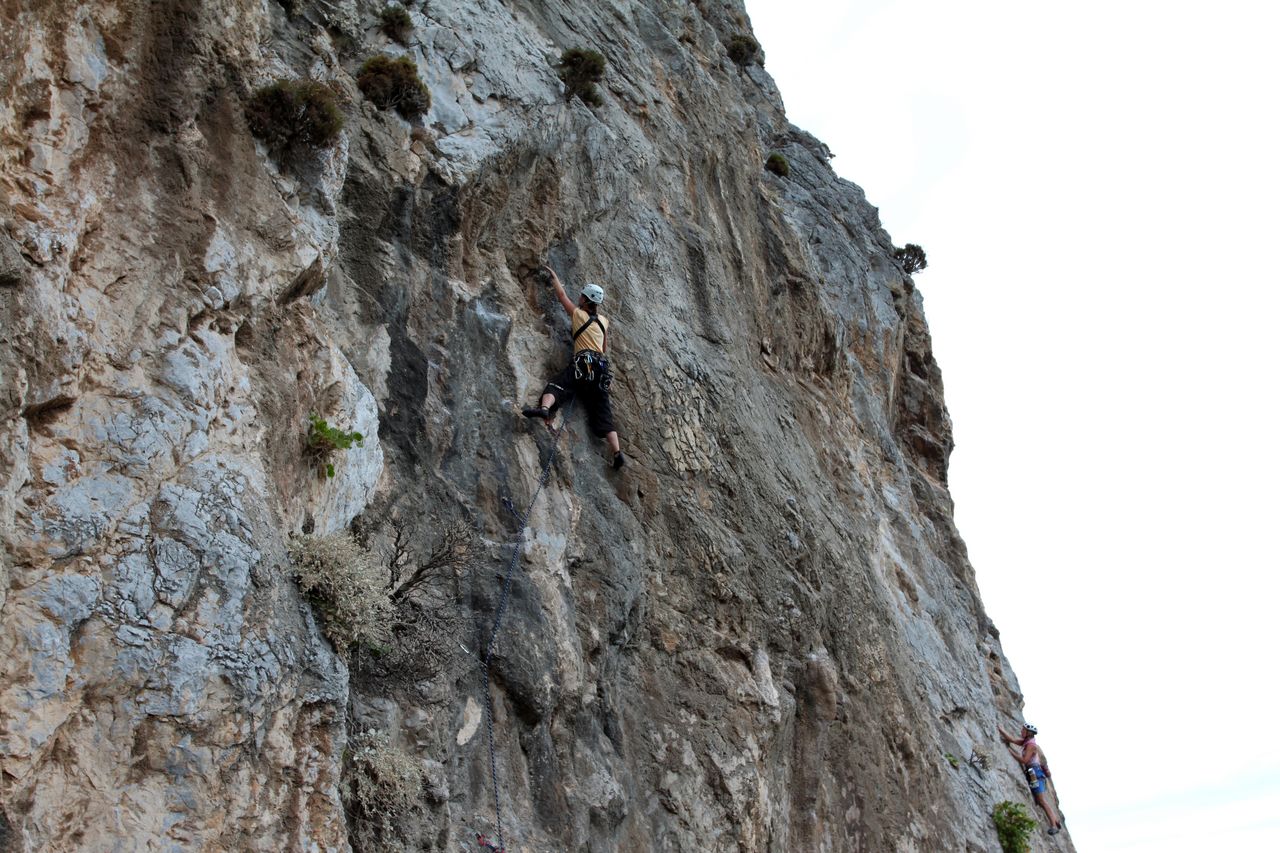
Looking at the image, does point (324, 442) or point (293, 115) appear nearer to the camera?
point (324, 442)

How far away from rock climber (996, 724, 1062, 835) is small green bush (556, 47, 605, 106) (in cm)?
1282

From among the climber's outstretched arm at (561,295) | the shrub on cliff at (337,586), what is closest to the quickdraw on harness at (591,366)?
the climber's outstretched arm at (561,295)

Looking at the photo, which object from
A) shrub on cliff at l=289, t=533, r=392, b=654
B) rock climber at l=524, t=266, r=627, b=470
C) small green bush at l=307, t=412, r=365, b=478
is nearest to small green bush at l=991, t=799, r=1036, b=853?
rock climber at l=524, t=266, r=627, b=470

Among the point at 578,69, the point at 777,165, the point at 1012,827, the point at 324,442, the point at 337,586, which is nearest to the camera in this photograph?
the point at 337,586

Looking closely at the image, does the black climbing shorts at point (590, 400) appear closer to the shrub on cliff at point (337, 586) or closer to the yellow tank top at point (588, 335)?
the yellow tank top at point (588, 335)

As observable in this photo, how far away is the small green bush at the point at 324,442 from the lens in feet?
26.3

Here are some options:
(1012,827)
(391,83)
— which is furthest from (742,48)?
(1012,827)

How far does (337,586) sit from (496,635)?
2080 mm

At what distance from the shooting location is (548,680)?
354 inches

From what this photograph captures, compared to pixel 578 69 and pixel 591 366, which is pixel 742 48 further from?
pixel 591 366

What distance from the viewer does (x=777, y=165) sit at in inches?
872

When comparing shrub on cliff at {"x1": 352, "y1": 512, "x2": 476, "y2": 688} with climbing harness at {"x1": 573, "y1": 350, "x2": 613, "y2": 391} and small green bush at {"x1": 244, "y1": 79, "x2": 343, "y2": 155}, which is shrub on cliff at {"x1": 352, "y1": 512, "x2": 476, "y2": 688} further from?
small green bush at {"x1": 244, "y1": 79, "x2": 343, "y2": 155}

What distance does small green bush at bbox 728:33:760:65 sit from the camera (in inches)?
925

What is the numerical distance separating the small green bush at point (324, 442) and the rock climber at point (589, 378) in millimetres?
2852
